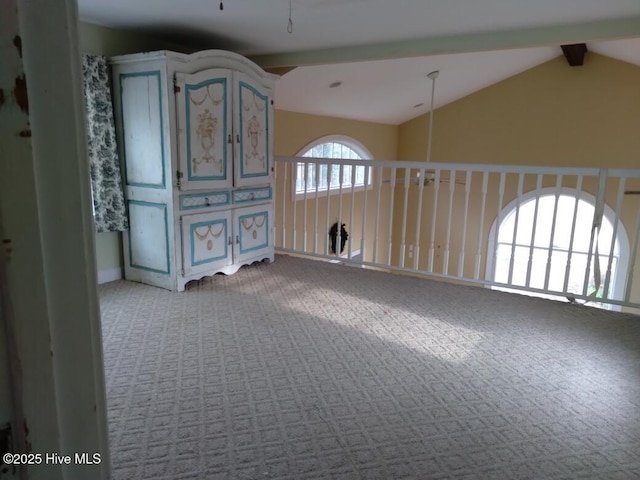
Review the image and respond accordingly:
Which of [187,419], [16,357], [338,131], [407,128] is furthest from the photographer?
[407,128]

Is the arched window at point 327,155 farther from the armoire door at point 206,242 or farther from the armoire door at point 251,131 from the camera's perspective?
the armoire door at point 206,242

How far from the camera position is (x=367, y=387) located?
1956 millimetres

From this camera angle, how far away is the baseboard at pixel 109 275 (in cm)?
333

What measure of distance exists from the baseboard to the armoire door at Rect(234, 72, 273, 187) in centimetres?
115

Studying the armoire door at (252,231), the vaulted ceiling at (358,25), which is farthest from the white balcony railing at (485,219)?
the vaulted ceiling at (358,25)

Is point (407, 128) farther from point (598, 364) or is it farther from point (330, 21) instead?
point (598, 364)

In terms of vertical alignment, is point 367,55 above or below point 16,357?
above

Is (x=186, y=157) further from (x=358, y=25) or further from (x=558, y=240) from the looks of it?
(x=558, y=240)

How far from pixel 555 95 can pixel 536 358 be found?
6041mm

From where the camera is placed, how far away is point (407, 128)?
8414 millimetres

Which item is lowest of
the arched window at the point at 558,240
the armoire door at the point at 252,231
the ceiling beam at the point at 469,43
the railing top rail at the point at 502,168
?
the arched window at the point at 558,240

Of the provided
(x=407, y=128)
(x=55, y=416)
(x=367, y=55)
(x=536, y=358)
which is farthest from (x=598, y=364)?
(x=407, y=128)

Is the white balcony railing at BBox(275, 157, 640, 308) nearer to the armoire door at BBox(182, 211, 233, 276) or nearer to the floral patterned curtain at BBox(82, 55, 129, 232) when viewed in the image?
the armoire door at BBox(182, 211, 233, 276)

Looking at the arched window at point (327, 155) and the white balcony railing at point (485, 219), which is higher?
the arched window at point (327, 155)
